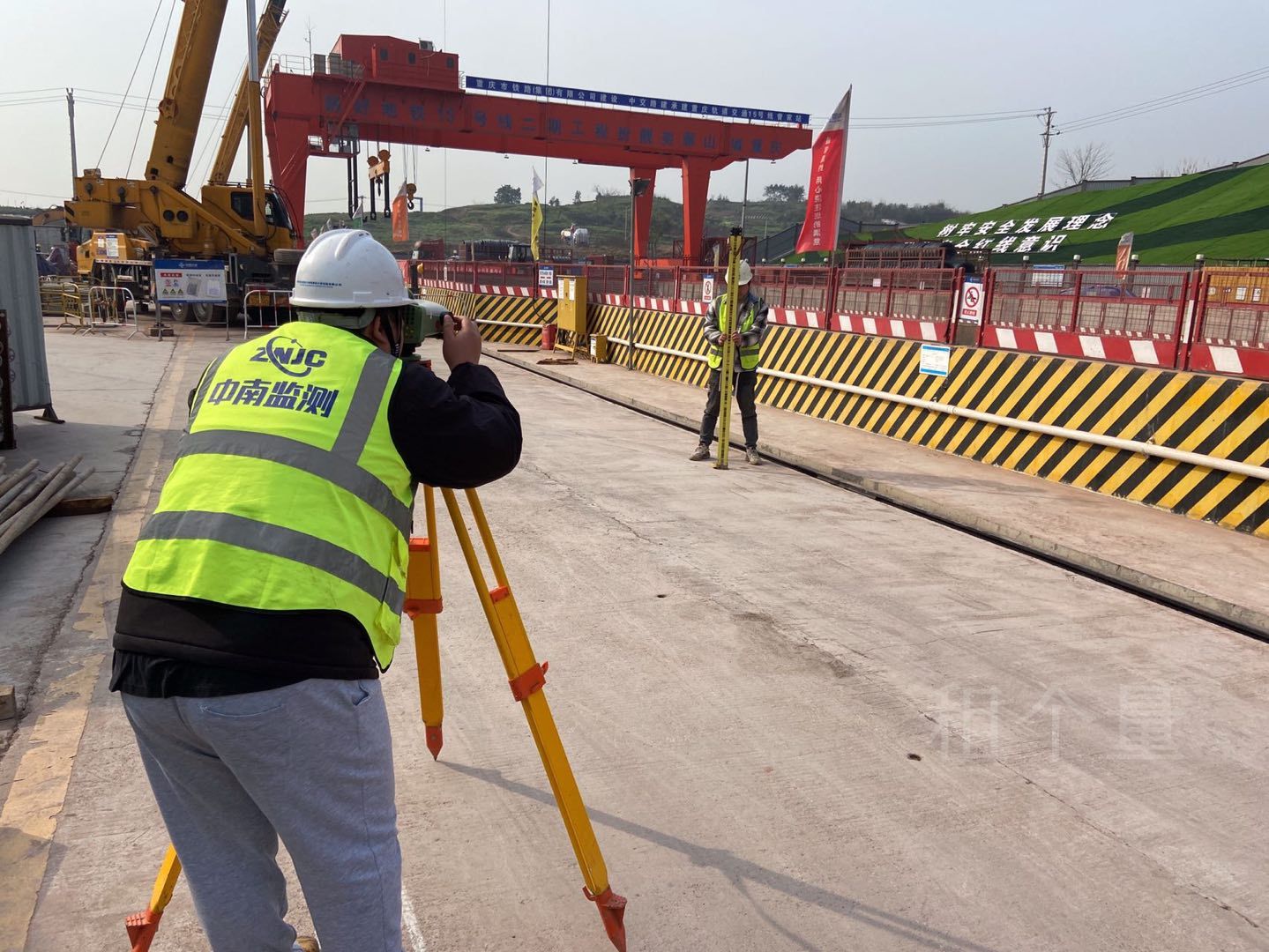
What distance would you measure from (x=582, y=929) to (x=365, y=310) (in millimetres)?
1871

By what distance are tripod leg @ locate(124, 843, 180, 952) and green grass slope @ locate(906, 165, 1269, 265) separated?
140ft

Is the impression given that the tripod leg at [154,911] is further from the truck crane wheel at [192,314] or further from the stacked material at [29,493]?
the truck crane wheel at [192,314]

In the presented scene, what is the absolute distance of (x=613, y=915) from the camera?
2.50 meters

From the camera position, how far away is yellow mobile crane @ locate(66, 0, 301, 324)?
22.8m

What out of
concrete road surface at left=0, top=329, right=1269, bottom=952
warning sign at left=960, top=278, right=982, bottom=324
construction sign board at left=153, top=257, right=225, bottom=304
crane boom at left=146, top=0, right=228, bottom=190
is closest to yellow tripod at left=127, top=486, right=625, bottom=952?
concrete road surface at left=0, top=329, right=1269, bottom=952

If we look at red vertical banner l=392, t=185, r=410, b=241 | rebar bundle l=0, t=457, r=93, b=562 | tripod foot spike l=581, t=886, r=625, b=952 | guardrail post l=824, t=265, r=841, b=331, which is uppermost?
red vertical banner l=392, t=185, r=410, b=241

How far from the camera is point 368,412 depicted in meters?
1.83

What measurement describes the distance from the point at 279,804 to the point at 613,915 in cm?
116

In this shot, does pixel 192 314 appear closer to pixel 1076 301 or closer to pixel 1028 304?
pixel 1028 304

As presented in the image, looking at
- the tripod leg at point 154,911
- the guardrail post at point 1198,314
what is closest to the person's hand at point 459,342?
the tripod leg at point 154,911

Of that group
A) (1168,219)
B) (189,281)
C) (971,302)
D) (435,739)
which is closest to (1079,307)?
(971,302)

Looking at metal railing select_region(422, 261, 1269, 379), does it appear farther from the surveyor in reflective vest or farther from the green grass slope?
the green grass slope

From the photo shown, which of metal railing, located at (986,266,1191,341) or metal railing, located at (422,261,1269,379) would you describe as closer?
metal railing, located at (422,261,1269,379)

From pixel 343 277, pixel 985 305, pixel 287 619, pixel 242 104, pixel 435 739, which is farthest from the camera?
pixel 242 104
